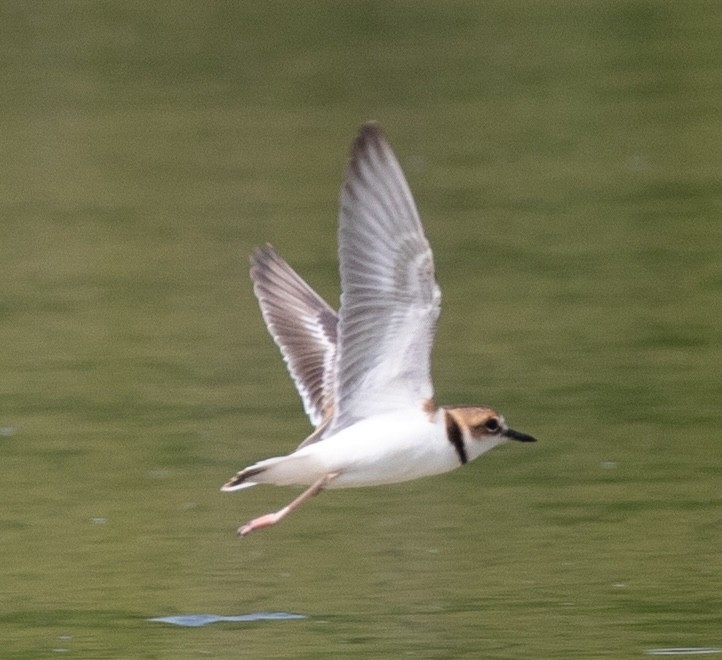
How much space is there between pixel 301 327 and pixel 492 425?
3.77 ft

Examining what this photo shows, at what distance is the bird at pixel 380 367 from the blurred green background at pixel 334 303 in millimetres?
711

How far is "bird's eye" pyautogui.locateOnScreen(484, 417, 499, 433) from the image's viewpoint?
769 cm

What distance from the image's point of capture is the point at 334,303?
12.6 m

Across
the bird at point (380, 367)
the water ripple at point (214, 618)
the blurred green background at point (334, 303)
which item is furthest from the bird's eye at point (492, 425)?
the water ripple at point (214, 618)

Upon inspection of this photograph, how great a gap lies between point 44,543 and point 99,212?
23.8 ft

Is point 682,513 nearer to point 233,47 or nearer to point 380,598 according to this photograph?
point 380,598

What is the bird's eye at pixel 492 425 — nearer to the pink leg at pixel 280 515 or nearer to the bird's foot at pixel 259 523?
the pink leg at pixel 280 515

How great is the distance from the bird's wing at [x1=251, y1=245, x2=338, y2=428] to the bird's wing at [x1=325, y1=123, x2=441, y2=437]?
0.81 metres

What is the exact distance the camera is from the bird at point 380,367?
22.7 ft

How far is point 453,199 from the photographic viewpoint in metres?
15.9

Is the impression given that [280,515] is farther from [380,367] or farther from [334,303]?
[334,303]

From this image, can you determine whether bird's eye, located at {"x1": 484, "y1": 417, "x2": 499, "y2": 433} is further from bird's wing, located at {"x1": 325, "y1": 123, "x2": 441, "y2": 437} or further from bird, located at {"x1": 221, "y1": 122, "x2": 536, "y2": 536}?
bird's wing, located at {"x1": 325, "y1": 123, "x2": 441, "y2": 437}

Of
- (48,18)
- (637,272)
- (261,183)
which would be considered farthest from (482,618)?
(48,18)

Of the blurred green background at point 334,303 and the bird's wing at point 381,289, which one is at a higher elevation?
the bird's wing at point 381,289
